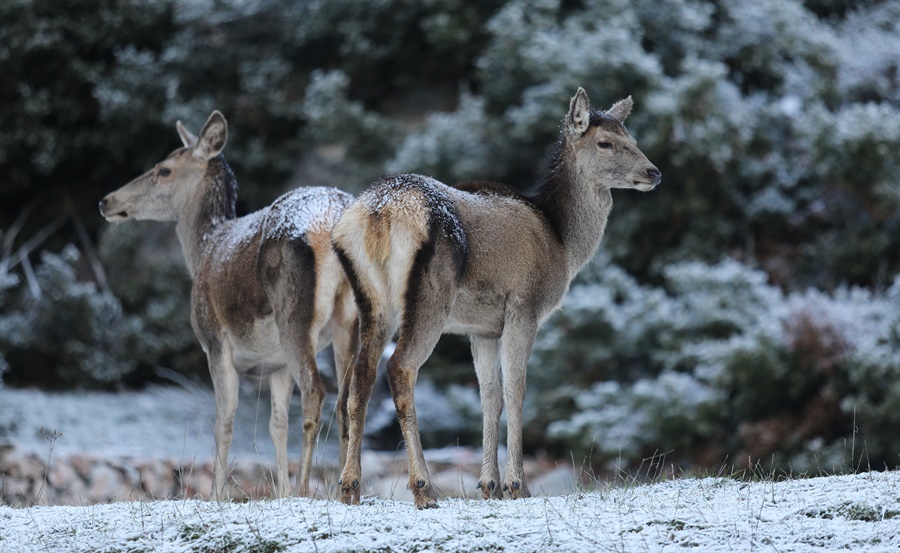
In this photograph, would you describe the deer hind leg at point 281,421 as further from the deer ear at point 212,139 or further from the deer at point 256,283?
the deer ear at point 212,139

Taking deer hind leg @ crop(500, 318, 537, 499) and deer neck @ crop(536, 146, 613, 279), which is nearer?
deer hind leg @ crop(500, 318, 537, 499)

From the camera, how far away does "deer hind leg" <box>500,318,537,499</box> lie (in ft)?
22.9

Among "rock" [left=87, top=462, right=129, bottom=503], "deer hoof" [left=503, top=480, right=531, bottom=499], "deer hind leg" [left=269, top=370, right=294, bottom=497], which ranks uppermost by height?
"deer hind leg" [left=269, top=370, right=294, bottom=497]

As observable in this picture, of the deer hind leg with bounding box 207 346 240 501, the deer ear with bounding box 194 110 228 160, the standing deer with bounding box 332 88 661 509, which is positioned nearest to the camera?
the standing deer with bounding box 332 88 661 509

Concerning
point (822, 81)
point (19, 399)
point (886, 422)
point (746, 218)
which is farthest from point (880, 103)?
point (19, 399)

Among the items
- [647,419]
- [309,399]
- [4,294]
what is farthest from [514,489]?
[4,294]

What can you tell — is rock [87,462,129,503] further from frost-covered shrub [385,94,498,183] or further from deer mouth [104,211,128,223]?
frost-covered shrub [385,94,498,183]

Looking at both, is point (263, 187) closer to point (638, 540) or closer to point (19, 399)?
point (19, 399)

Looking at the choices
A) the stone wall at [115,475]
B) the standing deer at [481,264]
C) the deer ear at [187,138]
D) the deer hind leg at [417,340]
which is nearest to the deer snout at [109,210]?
the deer ear at [187,138]

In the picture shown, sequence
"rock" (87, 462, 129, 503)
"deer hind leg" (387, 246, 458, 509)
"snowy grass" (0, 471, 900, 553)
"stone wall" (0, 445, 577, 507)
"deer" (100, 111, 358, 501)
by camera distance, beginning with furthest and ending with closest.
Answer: "rock" (87, 462, 129, 503), "stone wall" (0, 445, 577, 507), "deer" (100, 111, 358, 501), "deer hind leg" (387, 246, 458, 509), "snowy grass" (0, 471, 900, 553)

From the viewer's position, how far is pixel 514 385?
7031mm

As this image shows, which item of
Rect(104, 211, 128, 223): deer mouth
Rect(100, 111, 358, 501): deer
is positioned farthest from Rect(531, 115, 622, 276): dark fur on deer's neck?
Rect(104, 211, 128, 223): deer mouth

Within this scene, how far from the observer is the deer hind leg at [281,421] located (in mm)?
7772

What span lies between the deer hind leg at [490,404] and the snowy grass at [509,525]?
0.64 meters
